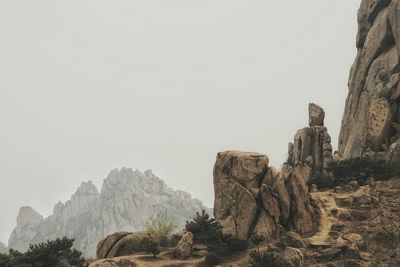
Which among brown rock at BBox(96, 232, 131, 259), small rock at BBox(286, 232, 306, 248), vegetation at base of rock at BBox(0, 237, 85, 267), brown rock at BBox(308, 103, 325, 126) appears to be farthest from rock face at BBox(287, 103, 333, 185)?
vegetation at base of rock at BBox(0, 237, 85, 267)

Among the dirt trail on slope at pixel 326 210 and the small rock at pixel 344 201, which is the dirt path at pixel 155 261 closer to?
the dirt trail on slope at pixel 326 210

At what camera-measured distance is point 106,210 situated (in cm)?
12750

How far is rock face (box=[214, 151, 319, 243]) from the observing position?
67.6ft

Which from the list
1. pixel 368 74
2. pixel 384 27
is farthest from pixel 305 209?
pixel 384 27

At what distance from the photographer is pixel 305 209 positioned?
827 inches

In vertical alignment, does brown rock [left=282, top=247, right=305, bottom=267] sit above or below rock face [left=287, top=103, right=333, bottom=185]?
below

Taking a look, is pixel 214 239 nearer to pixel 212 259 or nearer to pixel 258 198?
pixel 212 259

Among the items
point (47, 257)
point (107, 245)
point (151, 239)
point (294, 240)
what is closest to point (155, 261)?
point (151, 239)

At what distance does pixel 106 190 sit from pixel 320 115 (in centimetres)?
10773

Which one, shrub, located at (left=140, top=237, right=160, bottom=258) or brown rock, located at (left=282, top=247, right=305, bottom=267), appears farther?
shrub, located at (left=140, top=237, right=160, bottom=258)

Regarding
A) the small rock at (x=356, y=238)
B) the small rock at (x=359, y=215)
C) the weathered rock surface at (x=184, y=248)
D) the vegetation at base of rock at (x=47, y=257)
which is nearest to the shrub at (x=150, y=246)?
the weathered rock surface at (x=184, y=248)

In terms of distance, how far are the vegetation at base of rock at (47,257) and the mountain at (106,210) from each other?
10172 centimetres

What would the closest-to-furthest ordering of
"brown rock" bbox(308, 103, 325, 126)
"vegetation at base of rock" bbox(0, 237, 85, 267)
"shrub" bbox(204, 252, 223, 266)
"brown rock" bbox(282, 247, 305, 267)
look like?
1. "brown rock" bbox(282, 247, 305, 267)
2. "vegetation at base of rock" bbox(0, 237, 85, 267)
3. "shrub" bbox(204, 252, 223, 266)
4. "brown rock" bbox(308, 103, 325, 126)

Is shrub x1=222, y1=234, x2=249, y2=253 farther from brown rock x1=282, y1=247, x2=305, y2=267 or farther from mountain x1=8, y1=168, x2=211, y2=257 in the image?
mountain x1=8, y1=168, x2=211, y2=257
